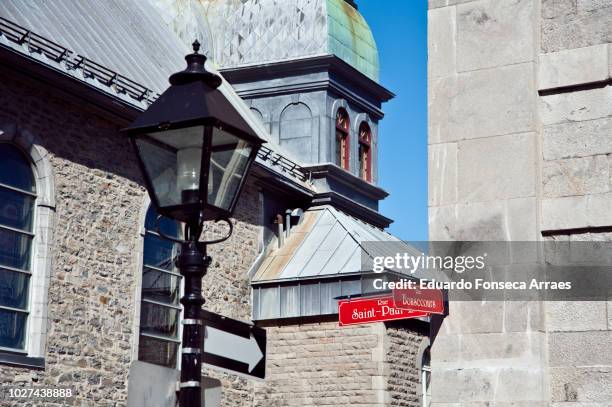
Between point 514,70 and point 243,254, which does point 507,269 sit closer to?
point 514,70

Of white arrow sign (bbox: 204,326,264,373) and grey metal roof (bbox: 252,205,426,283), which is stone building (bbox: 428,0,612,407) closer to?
white arrow sign (bbox: 204,326,264,373)

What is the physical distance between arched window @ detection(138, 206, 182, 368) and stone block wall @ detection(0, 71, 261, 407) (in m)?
0.55

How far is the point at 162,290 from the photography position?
21.0m

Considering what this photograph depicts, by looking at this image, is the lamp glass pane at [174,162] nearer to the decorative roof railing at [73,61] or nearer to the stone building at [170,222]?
the stone building at [170,222]

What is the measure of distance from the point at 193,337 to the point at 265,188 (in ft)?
61.3

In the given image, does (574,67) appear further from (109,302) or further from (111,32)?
(111,32)

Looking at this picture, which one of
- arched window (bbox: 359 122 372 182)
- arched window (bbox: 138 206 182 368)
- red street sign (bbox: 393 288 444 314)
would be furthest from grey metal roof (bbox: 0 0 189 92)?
red street sign (bbox: 393 288 444 314)

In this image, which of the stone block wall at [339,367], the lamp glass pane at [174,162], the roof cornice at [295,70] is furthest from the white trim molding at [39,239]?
the roof cornice at [295,70]

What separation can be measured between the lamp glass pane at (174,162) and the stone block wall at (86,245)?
11306 millimetres

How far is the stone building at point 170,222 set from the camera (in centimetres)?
1781

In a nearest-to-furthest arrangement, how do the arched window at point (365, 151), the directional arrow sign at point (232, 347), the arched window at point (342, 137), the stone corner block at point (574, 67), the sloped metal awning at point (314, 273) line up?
the directional arrow sign at point (232, 347) → the stone corner block at point (574, 67) → the sloped metal awning at point (314, 273) → the arched window at point (342, 137) → the arched window at point (365, 151)

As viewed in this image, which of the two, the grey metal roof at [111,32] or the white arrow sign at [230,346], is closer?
the white arrow sign at [230,346]

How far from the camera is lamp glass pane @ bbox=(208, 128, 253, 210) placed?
243 inches

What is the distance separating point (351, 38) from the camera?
1225 inches
